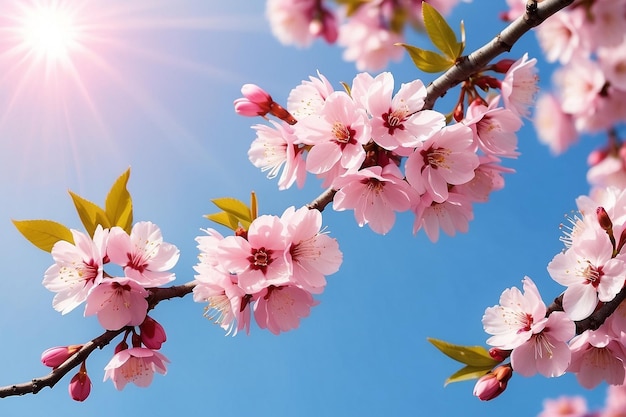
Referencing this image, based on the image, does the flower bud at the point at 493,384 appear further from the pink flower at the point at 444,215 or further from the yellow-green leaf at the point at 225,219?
the yellow-green leaf at the point at 225,219

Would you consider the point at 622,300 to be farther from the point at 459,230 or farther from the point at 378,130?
the point at 378,130

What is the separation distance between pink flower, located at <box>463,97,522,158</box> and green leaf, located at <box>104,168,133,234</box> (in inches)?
46.4

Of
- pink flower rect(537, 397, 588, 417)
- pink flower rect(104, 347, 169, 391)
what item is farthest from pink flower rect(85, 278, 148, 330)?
pink flower rect(537, 397, 588, 417)

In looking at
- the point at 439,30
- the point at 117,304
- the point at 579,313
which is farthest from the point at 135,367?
the point at 439,30

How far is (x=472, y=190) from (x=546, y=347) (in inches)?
24.5

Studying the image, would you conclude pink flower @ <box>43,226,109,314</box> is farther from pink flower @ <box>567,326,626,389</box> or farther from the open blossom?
pink flower @ <box>567,326,626,389</box>

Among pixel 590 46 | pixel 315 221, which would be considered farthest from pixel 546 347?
pixel 590 46

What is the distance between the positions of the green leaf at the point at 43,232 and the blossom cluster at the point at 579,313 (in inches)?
56.3

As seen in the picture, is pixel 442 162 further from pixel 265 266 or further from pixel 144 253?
pixel 144 253

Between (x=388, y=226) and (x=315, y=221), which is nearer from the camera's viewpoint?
(x=315, y=221)

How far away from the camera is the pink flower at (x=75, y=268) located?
193cm

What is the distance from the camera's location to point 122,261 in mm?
Result: 1948

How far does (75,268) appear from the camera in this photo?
1963 millimetres

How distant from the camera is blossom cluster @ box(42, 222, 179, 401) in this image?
1.91 m
